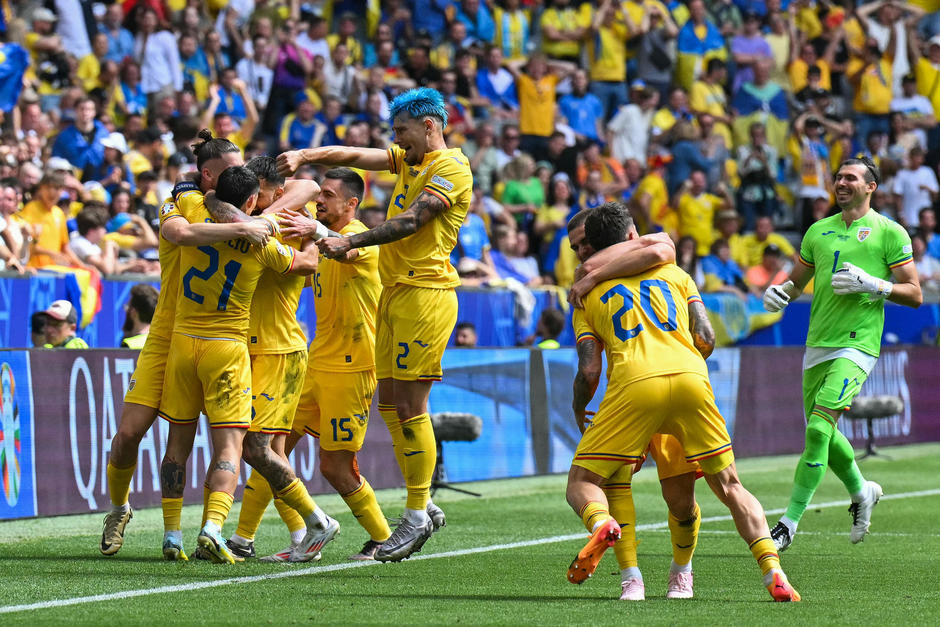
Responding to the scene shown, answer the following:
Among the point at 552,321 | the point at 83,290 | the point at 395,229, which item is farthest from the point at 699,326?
the point at 552,321

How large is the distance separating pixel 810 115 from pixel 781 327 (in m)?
5.31

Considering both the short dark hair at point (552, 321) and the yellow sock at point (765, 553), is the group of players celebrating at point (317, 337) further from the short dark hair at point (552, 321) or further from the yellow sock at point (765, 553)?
the short dark hair at point (552, 321)

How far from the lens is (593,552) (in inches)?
255

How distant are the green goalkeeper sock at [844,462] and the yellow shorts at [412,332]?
2.97 m

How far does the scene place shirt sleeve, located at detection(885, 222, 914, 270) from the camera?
9789mm

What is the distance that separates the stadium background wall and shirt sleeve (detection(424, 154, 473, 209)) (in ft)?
12.8

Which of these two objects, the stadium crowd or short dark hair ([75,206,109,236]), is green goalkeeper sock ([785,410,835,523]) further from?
short dark hair ([75,206,109,236])

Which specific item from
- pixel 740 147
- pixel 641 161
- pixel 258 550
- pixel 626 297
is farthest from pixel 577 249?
pixel 740 147

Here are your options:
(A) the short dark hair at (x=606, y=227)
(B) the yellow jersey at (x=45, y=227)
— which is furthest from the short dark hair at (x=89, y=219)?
(A) the short dark hair at (x=606, y=227)

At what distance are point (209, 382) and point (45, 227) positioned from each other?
651 centimetres

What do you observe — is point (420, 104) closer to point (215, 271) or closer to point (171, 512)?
point (215, 271)

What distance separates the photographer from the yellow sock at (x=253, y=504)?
8.78 meters

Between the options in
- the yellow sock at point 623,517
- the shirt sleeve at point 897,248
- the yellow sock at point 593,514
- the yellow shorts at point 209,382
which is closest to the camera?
the yellow sock at point 593,514

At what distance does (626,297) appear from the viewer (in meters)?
7.00
